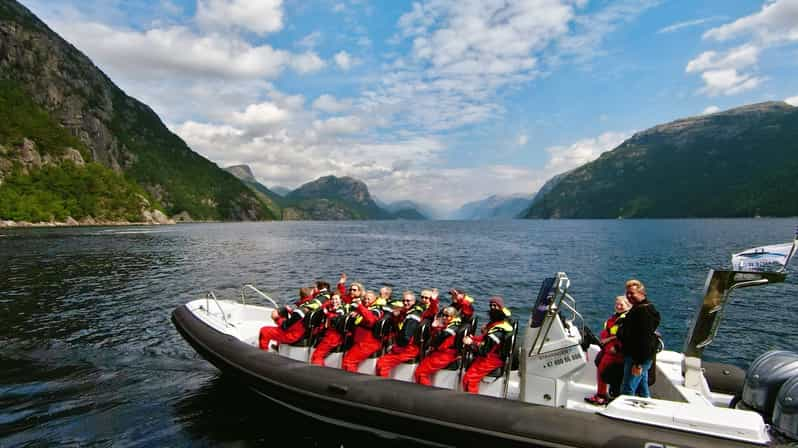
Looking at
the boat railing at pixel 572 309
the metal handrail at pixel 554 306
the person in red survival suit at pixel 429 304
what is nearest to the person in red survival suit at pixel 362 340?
the person in red survival suit at pixel 429 304

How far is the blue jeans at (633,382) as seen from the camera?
230 inches

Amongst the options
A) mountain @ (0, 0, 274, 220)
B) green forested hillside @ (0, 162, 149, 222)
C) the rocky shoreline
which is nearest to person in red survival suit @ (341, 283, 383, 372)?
the rocky shoreline

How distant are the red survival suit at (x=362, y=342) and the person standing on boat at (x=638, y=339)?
400cm

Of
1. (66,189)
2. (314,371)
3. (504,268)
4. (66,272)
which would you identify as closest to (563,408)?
(314,371)

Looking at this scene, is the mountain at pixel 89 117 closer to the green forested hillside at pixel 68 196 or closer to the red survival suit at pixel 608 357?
the green forested hillside at pixel 68 196

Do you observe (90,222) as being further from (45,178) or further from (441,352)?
(441,352)

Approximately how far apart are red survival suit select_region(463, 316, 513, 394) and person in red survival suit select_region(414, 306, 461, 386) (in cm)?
37

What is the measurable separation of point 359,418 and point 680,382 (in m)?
5.05

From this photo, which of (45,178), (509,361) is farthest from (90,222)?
(509,361)

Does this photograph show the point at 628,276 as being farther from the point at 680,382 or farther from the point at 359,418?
the point at 359,418

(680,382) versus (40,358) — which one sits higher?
(680,382)

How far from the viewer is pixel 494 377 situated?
682 centimetres

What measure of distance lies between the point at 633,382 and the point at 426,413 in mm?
2945

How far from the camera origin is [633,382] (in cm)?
585
